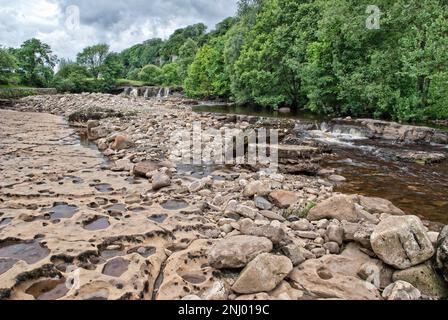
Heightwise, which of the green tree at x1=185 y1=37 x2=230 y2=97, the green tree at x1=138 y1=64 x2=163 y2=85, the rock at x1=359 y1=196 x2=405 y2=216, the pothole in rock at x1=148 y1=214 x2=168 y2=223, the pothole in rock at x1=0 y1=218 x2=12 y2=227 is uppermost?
the green tree at x1=138 y1=64 x2=163 y2=85

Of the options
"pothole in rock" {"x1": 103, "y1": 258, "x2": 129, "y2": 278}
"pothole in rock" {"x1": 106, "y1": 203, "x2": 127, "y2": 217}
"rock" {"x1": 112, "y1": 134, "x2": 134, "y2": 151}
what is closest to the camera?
"pothole in rock" {"x1": 103, "y1": 258, "x2": 129, "y2": 278}

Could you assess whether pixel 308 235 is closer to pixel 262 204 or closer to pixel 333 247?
pixel 333 247

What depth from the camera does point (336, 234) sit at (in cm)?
407

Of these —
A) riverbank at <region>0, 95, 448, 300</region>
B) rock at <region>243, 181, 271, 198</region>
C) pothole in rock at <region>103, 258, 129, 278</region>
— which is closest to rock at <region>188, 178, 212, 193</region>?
riverbank at <region>0, 95, 448, 300</region>

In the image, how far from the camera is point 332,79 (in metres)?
21.0

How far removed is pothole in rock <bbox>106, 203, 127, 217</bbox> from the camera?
4992 millimetres

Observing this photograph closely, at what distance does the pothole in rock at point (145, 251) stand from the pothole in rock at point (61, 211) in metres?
1.55

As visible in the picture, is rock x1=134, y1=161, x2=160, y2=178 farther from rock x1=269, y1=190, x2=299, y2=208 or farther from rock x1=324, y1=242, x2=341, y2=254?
rock x1=324, y1=242, x2=341, y2=254

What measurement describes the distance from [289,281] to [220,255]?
30.3 inches

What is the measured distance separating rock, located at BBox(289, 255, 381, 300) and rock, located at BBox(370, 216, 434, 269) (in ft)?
1.22

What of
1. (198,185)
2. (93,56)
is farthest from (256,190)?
(93,56)

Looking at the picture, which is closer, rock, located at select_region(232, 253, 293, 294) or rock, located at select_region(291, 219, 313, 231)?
rock, located at select_region(232, 253, 293, 294)

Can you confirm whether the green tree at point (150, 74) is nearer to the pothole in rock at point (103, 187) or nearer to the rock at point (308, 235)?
the pothole in rock at point (103, 187)
